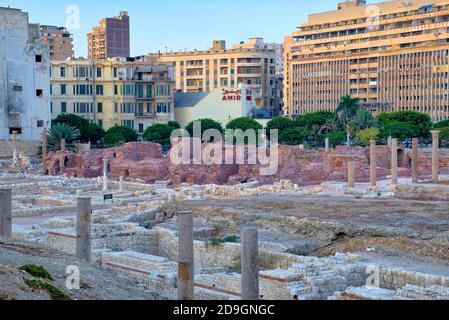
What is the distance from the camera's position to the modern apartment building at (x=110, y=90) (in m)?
73.6

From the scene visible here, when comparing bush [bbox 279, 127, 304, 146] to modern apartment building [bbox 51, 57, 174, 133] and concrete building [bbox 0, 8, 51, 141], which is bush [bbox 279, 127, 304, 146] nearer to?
modern apartment building [bbox 51, 57, 174, 133]

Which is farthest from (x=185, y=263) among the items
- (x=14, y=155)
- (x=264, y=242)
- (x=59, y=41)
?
(x=59, y=41)

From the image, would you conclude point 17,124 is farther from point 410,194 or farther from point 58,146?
point 410,194

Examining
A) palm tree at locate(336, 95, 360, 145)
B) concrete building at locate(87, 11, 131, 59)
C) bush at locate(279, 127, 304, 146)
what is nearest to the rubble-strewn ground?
palm tree at locate(336, 95, 360, 145)

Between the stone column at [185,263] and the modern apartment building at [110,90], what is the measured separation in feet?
194

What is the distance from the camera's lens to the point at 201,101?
83.4m

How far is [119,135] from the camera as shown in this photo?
66438 mm

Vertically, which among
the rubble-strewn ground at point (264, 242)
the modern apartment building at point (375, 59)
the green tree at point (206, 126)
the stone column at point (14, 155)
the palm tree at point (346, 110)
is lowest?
the rubble-strewn ground at point (264, 242)

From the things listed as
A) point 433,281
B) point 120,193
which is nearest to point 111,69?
point 120,193

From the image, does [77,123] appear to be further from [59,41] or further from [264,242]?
[59,41]

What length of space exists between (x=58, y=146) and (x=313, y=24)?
5567cm

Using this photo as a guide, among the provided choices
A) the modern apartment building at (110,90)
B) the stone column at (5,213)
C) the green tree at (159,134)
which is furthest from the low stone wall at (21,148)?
the stone column at (5,213)

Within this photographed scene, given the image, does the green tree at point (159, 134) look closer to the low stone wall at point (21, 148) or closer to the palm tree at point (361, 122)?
the low stone wall at point (21, 148)

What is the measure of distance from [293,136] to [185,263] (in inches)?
2107
